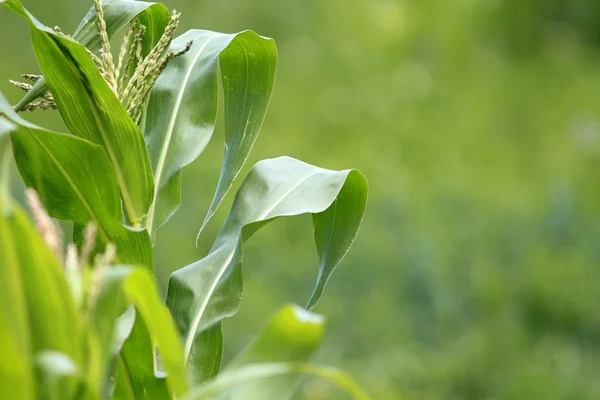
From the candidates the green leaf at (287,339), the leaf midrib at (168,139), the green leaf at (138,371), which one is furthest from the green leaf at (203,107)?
the green leaf at (287,339)

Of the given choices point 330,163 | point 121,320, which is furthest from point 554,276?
point 121,320

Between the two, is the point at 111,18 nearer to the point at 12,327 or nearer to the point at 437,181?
the point at 12,327

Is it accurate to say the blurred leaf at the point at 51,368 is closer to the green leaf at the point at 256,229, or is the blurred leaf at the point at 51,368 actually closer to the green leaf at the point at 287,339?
the green leaf at the point at 287,339

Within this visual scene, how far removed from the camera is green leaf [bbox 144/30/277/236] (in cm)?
72

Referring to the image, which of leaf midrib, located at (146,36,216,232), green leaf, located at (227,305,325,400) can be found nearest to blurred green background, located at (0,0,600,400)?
leaf midrib, located at (146,36,216,232)

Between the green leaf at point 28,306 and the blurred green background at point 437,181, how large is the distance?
2609 mm

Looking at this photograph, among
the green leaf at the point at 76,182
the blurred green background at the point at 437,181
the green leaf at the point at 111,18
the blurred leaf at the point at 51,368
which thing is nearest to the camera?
the blurred leaf at the point at 51,368

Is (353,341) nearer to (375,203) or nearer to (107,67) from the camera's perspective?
(375,203)

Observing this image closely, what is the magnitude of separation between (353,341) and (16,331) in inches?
118

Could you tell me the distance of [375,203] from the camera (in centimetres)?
351

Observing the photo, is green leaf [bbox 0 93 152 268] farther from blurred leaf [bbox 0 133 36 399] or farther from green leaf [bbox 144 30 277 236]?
blurred leaf [bbox 0 133 36 399]

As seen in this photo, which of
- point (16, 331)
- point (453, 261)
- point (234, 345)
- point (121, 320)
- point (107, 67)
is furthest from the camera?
point (453, 261)

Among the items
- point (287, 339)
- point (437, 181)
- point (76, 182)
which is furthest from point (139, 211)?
point (437, 181)

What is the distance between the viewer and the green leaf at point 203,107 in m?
0.72
